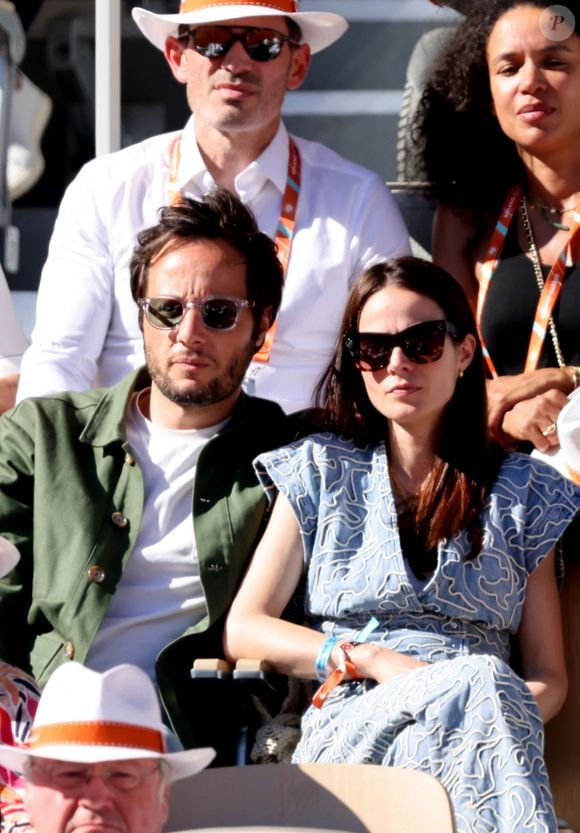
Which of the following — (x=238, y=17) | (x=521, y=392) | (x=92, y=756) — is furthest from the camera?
(x=238, y=17)

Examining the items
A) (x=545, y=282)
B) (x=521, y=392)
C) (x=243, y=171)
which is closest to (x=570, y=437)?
(x=521, y=392)

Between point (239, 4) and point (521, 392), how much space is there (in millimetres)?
1426

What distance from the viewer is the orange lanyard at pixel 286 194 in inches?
188

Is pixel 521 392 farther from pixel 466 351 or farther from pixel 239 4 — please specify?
pixel 239 4

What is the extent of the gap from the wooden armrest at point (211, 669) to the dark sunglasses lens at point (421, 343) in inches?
28.6

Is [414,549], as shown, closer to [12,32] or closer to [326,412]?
[326,412]

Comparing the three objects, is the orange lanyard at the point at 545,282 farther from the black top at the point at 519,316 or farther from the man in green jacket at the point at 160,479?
the man in green jacket at the point at 160,479

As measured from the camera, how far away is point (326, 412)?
376cm

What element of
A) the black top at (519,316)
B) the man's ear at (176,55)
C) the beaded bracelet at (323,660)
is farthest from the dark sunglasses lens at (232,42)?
the beaded bracelet at (323,660)

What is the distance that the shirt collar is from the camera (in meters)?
4.84

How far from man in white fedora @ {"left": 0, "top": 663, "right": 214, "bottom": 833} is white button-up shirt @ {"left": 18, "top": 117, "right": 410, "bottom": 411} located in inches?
84.3

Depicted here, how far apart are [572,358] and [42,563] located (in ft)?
4.93

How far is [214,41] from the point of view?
483 centimetres

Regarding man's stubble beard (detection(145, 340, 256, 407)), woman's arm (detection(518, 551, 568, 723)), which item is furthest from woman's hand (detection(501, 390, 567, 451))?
man's stubble beard (detection(145, 340, 256, 407))
